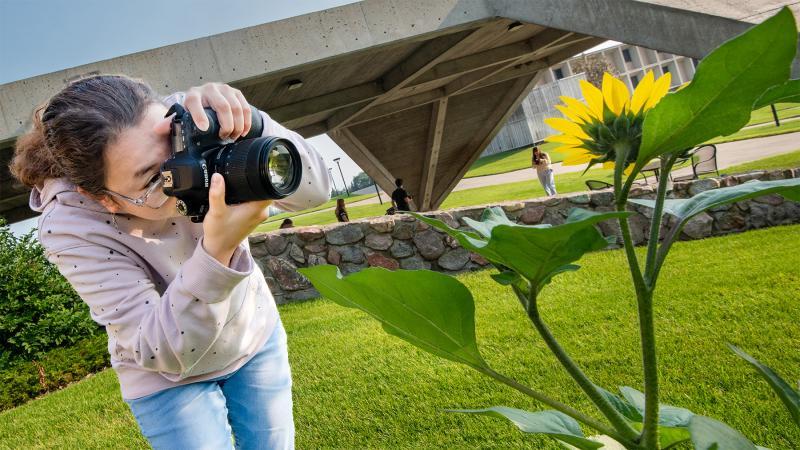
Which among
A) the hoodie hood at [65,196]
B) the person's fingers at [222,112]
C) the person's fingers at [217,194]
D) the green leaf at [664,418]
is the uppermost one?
the person's fingers at [222,112]

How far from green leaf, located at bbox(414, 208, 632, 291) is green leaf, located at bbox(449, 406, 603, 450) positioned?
132 millimetres

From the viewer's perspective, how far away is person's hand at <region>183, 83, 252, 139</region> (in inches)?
53.6

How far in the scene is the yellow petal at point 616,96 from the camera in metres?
0.74

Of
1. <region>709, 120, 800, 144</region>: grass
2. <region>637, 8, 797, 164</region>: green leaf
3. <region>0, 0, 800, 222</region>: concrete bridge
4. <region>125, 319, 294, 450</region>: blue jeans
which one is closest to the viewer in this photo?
<region>637, 8, 797, 164</region>: green leaf

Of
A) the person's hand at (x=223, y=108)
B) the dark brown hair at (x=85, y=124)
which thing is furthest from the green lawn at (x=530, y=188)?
the person's hand at (x=223, y=108)

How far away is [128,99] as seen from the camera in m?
1.49

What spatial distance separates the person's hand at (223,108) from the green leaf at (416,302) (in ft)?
2.89

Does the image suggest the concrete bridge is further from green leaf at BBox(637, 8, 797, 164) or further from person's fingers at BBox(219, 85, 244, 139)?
green leaf at BBox(637, 8, 797, 164)

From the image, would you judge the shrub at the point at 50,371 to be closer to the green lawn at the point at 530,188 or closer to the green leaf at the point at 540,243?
the green leaf at the point at 540,243

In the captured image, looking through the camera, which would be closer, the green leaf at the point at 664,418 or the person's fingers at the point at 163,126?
the green leaf at the point at 664,418

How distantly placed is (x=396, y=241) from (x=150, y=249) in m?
5.63

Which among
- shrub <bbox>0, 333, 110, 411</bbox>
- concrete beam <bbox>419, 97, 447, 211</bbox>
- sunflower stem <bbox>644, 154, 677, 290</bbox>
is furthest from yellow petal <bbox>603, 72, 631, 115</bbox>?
concrete beam <bbox>419, 97, 447, 211</bbox>

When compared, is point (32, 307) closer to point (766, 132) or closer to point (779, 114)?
point (766, 132)

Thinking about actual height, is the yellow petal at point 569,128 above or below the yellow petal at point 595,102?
below
